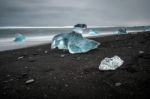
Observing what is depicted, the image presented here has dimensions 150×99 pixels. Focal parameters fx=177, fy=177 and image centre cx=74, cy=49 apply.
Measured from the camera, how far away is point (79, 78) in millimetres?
1754

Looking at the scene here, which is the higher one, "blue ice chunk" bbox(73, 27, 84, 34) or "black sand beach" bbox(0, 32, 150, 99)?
"blue ice chunk" bbox(73, 27, 84, 34)

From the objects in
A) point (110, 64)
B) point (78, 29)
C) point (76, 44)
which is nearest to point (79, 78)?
point (110, 64)

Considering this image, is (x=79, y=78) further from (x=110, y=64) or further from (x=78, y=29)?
(x=78, y=29)

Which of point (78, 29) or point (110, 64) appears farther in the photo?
point (78, 29)

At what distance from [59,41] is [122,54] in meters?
1.26

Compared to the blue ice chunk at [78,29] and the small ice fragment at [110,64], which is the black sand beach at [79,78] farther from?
the blue ice chunk at [78,29]

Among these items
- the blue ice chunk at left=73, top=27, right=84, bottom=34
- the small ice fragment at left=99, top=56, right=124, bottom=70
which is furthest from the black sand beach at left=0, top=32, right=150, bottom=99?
the blue ice chunk at left=73, top=27, right=84, bottom=34

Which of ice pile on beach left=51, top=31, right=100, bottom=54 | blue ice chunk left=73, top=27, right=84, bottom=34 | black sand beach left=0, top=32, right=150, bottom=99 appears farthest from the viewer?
blue ice chunk left=73, top=27, right=84, bottom=34

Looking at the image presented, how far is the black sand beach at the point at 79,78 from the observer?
1441 millimetres

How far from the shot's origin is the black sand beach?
56.7 inches

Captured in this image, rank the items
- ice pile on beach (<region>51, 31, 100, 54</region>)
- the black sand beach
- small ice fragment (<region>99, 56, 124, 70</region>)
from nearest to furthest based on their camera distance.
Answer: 1. the black sand beach
2. small ice fragment (<region>99, 56, 124, 70</region>)
3. ice pile on beach (<region>51, 31, 100, 54</region>)

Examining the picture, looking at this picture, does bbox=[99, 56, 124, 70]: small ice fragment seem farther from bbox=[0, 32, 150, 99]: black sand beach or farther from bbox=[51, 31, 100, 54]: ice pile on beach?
bbox=[51, 31, 100, 54]: ice pile on beach

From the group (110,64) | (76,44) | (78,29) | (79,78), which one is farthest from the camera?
(78,29)

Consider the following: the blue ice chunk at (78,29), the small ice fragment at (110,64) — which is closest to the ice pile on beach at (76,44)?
the small ice fragment at (110,64)
